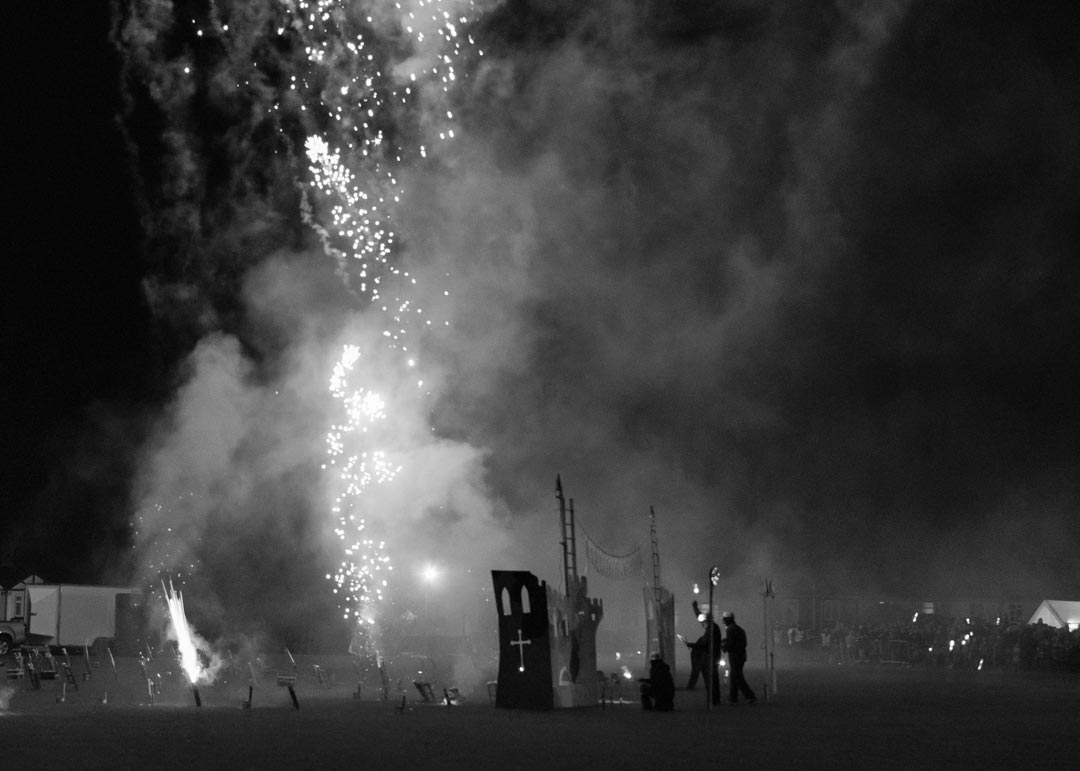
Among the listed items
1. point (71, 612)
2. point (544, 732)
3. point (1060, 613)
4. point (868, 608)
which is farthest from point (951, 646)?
point (71, 612)

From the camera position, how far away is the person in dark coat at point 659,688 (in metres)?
18.8

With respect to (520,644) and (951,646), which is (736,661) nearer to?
(520,644)

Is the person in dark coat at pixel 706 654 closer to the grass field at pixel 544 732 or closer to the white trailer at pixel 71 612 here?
the grass field at pixel 544 732

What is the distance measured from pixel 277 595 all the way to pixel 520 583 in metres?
33.2

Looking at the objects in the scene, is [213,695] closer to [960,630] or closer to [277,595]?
[960,630]

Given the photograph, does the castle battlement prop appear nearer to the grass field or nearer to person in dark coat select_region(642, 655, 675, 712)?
the grass field

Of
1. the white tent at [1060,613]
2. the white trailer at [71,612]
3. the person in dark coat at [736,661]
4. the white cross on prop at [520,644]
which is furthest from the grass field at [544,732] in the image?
the white trailer at [71,612]

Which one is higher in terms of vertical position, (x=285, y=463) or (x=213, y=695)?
(x=285, y=463)

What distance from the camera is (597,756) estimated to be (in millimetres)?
12977

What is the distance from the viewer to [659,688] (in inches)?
755

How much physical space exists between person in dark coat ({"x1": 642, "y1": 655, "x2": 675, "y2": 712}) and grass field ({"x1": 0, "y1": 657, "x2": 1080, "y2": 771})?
31 centimetres

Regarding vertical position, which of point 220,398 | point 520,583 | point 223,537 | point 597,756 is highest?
point 220,398

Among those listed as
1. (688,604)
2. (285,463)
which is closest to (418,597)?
(285,463)

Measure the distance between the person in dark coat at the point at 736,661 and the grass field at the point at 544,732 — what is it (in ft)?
1.27
